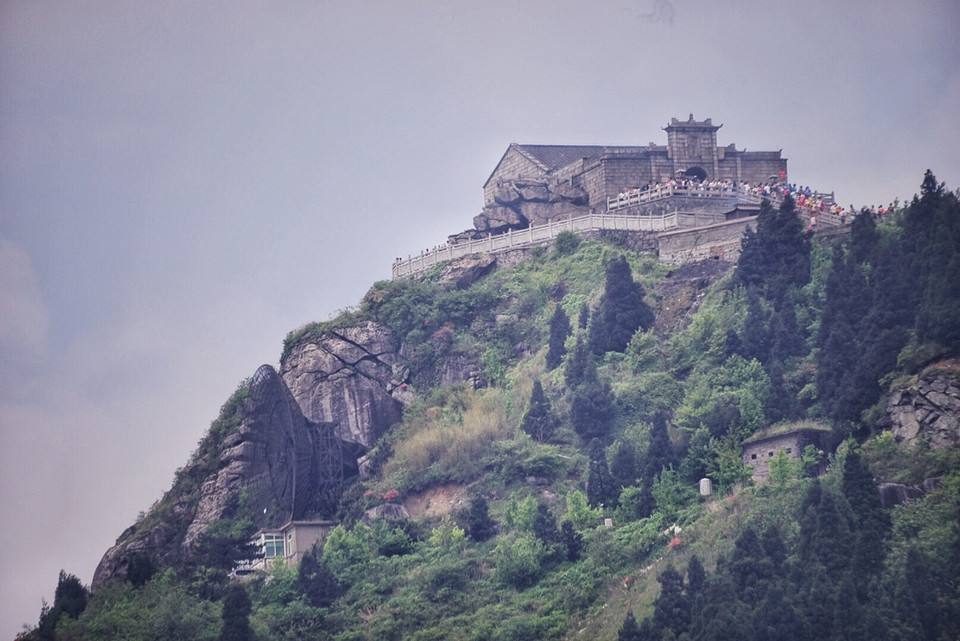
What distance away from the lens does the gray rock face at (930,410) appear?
68875mm

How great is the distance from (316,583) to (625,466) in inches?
425

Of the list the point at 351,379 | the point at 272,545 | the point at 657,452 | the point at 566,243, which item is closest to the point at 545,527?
the point at 657,452

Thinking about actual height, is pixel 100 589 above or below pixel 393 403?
below

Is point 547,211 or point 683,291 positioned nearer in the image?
point 683,291

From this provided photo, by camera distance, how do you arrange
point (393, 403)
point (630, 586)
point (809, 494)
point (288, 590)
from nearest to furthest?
1. point (809, 494)
2. point (630, 586)
3. point (288, 590)
4. point (393, 403)

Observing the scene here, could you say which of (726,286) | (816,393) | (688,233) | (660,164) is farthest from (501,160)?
(816,393)

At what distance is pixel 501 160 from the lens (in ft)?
338

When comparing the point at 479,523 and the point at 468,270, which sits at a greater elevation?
the point at 468,270

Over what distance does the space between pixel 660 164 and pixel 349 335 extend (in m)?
15.8

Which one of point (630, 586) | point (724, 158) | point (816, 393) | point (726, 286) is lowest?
point (630, 586)

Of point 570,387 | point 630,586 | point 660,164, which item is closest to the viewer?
point 630,586

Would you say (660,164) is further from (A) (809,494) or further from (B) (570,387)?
(A) (809,494)

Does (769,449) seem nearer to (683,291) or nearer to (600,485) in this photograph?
(600,485)

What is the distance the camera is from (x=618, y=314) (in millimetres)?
84062
